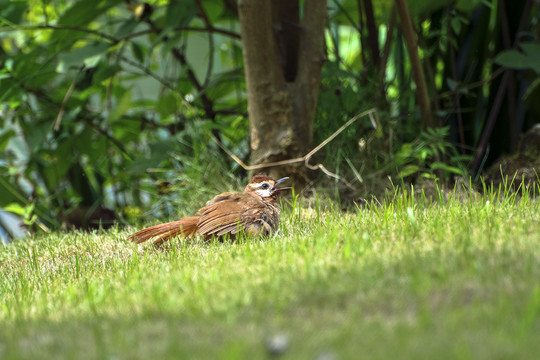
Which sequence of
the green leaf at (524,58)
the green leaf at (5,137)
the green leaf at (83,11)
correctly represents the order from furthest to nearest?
the green leaf at (5,137), the green leaf at (83,11), the green leaf at (524,58)

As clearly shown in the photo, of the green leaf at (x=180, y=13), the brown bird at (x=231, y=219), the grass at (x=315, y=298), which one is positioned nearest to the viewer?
the grass at (x=315, y=298)

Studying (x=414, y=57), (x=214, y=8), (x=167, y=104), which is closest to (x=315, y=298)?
(x=414, y=57)

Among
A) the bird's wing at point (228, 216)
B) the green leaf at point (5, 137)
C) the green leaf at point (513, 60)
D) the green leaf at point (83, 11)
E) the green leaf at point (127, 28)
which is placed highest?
the green leaf at point (83, 11)

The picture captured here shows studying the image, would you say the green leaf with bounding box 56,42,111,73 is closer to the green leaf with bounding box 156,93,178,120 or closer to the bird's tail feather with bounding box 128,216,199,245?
the green leaf with bounding box 156,93,178,120

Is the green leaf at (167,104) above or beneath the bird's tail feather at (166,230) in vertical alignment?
above

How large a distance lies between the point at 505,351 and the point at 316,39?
360cm

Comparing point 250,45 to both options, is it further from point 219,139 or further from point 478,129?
point 478,129

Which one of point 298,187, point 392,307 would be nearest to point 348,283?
point 392,307

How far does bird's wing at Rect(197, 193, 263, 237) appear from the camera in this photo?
374 centimetres

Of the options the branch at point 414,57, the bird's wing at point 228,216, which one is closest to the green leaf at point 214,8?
the branch at point 414,57

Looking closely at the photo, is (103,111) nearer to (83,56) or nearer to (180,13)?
(83,56)

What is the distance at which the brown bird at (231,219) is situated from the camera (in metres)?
3.73

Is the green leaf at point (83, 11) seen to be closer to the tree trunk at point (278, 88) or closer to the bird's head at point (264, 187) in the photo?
the tree trunk at point (278, 88)

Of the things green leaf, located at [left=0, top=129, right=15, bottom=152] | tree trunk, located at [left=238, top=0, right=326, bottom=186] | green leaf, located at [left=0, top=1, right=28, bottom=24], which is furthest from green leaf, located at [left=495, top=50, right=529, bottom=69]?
green leaf, located at [left=0, top=129, right=15, bottom=152]
